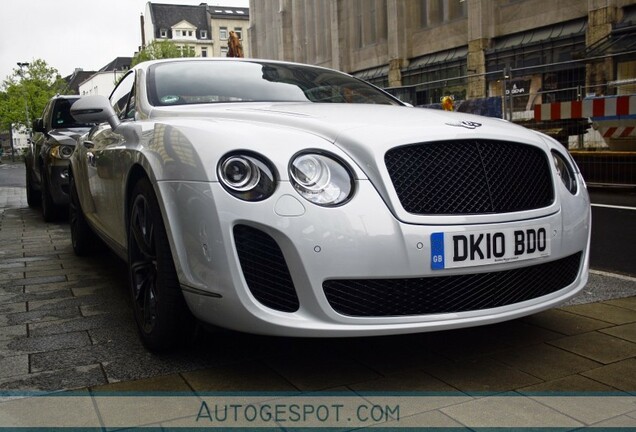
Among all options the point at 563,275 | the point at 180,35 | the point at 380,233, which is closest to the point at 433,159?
the point at 380,233

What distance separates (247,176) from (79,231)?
3628mm

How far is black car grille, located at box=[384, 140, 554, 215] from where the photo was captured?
263cm

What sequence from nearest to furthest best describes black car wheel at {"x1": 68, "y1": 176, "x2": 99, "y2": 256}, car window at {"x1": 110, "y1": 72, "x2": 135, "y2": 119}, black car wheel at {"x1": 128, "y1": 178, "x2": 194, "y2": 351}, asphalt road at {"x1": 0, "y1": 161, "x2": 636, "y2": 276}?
black car wheel at {"x1": 128, "y1": 178, "x2": 194, "y2": 351} < car window at {"x1": 110, "y1": 72, "x2": 135, "y2": 119} < asphalt road at {"x1": 0, "y1": 161, "x2": 636, "y2": 276} < black car wheel at {"x1": 68, "y1": 176, "x2": 99, "y2": 256}

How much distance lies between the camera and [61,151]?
8.31m

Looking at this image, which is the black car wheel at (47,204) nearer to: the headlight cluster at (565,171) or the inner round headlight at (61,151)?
the inner round headlight at (61,151)

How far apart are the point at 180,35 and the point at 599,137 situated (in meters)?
91.8

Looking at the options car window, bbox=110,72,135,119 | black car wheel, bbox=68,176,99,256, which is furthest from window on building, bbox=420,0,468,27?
car window, bbox=110,72,135,119

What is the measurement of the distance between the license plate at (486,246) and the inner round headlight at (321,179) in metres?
0.37

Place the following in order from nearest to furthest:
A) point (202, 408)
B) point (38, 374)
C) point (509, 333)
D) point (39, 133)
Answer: point (202, 408) < point (38, 374) < point (509, 333) < point (39, 133)

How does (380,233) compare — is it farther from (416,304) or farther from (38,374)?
(38,374)

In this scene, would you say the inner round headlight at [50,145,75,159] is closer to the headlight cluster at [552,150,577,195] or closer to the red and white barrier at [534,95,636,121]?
the headlight cluster at [552,150,577,195]

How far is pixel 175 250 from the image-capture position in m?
2.75

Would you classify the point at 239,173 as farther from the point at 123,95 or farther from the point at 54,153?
the point at 54,153

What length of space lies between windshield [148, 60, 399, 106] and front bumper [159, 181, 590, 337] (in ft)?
4.12
